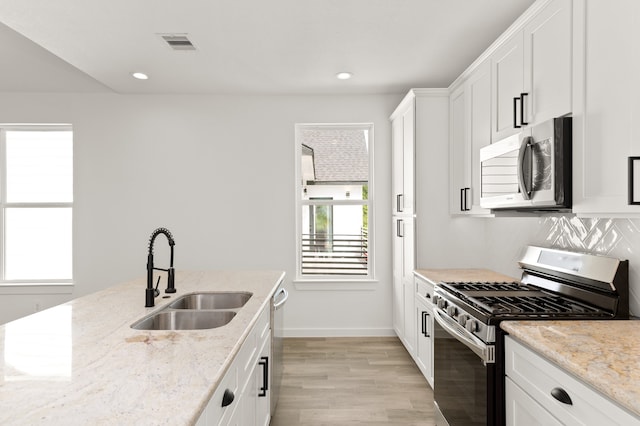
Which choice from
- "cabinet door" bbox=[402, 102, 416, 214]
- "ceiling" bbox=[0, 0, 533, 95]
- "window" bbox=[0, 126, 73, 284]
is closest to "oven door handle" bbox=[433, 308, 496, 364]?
"cabinet door" bbox=[402, 102, 416, 214]

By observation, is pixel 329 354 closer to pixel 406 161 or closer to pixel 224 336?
pixel 406 161

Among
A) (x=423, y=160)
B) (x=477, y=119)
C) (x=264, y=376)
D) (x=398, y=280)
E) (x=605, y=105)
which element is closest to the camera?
(x=605, y=105)

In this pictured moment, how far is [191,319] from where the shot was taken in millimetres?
1997

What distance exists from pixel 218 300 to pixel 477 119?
2173mm

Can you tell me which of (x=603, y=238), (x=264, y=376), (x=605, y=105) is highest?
(x=605, y=105)

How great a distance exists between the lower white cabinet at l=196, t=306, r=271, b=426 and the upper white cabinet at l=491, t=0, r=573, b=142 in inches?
70.4

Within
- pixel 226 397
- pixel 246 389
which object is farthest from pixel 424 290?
pixel 226 397

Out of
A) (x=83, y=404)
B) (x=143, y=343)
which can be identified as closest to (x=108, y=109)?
(x=143, y=343)

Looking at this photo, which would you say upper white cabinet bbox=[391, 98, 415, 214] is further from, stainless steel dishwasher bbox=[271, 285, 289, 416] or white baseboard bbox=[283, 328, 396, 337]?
stainless steel dishwasher bbox=[271, 285, 289, 416]

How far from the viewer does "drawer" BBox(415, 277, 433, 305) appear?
9.67 ft

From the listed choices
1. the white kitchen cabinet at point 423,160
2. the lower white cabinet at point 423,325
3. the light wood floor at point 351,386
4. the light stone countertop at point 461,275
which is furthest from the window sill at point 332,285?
the light stone countertop at point 461,275

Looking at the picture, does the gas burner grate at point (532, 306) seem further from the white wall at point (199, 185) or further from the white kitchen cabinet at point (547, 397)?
the white wall at point (199, 185)

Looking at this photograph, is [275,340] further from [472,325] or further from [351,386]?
[472,325]

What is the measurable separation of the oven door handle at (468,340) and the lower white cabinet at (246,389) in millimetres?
1020
